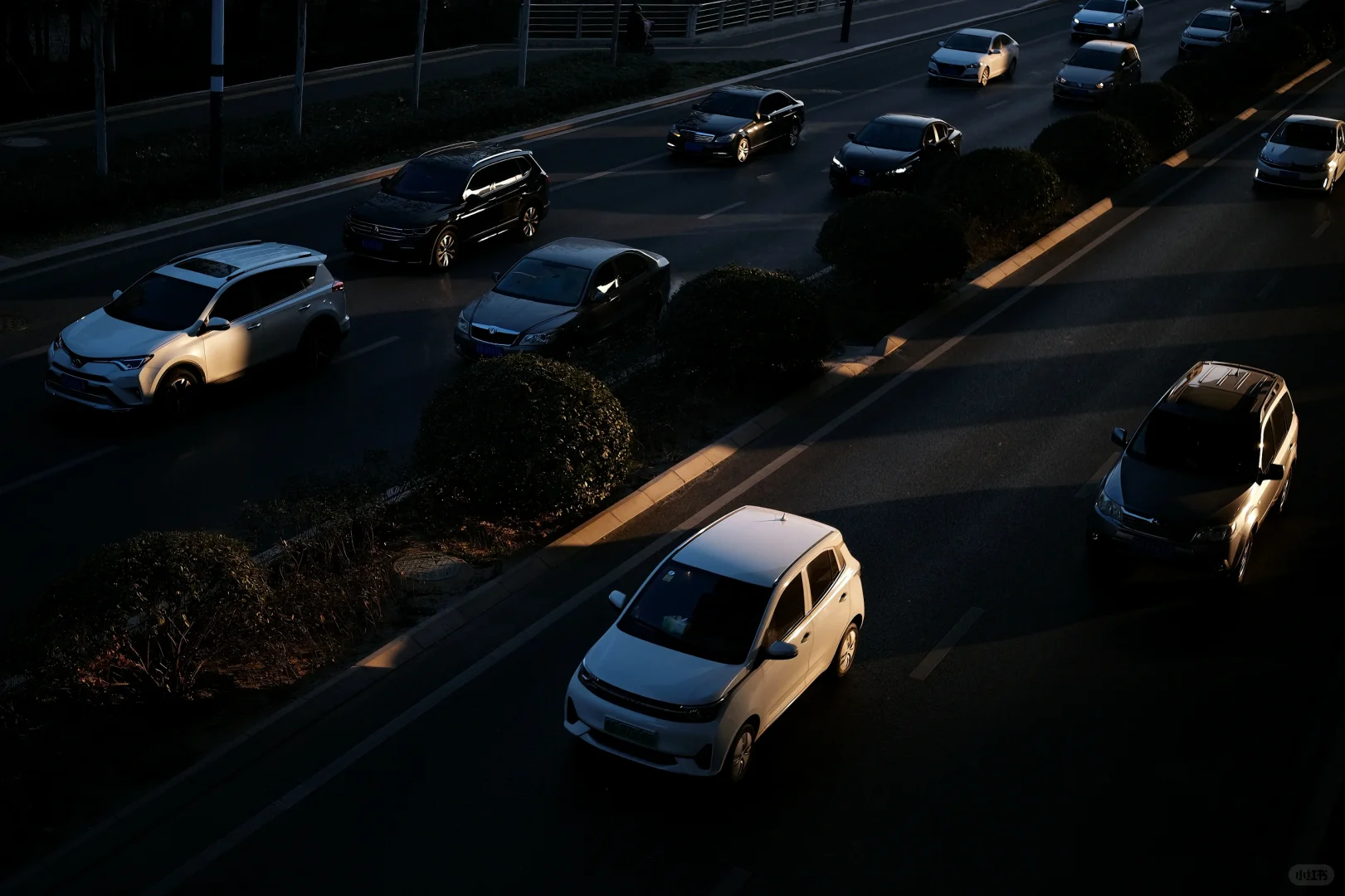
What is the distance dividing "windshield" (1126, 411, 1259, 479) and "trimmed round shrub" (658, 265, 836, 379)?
4953 millimetres

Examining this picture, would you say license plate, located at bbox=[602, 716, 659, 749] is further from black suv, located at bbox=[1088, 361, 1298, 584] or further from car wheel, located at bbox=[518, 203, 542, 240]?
car wheel, located at bbox=[518, 203, 542, 240]

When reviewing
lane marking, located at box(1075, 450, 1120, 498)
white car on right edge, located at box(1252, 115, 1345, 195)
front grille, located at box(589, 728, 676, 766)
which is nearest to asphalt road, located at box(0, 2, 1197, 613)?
white car on right edge, located at box(1252, 115, 1345, 195)

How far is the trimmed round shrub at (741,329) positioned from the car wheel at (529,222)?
7.46m

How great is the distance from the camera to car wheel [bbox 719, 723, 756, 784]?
9742mm

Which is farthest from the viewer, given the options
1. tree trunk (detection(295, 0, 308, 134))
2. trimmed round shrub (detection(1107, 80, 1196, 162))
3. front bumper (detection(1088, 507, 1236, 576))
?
trimmed round shrub (detection(1107, 80, 1196, 162))

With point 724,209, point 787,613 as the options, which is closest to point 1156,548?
point 787,613

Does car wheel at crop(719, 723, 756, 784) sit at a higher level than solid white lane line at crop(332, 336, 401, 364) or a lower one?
higher

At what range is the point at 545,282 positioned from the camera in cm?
1903

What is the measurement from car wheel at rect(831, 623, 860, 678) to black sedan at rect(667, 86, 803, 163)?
21030 millimetres

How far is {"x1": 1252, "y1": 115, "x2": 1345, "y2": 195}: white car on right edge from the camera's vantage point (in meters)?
30.3

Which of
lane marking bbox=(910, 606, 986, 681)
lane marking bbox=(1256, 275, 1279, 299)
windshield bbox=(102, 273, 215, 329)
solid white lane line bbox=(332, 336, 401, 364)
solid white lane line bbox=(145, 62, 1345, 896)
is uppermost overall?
lane marking bbox=(1256, 275, 1279, 299)

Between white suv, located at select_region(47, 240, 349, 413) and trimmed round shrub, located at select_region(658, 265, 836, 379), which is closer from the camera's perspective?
white suv, located at select_region(47, 240, 349, 413)

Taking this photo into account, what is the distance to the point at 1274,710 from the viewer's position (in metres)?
11.4

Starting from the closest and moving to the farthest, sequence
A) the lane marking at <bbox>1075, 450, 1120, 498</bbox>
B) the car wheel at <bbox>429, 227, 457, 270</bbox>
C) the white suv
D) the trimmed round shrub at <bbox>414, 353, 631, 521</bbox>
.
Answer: the trimmed round shrub at <bbox>414, 353, 631, 521</bbox> < the lane marking at <bbox>1075, 450, 1120, 498</bbox> < the white suv < the car wheel at <bbox>429, 227, 457, 270</bbox>
